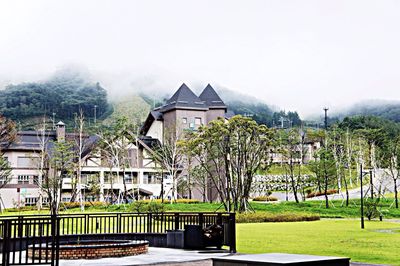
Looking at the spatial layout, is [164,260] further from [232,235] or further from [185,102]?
[185,102]

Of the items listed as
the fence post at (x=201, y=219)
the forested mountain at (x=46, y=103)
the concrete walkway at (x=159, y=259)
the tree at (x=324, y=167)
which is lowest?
the concrete walkway at (x=159, y=259)

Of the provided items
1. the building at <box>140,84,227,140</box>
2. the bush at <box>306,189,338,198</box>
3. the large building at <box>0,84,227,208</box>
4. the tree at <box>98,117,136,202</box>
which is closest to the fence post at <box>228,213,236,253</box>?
the tree at <box>98,117,136,202</box>

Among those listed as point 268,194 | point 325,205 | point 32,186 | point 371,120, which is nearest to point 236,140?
point 325,205

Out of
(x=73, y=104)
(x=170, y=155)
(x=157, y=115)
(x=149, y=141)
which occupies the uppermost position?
(x=73, y=104)

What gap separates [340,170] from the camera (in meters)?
46.8

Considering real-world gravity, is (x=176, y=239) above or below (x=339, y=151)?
below

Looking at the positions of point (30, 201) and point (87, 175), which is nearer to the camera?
point (87, 175)

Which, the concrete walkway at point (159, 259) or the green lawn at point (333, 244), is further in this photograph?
the green lawn at point (333, 244)

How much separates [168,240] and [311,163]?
30.7 meters

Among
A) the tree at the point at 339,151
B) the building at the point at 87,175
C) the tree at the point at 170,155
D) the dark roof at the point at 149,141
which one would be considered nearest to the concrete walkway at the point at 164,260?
the tree at the point at 170,155

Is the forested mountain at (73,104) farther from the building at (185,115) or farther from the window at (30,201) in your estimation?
the window at (30,201)

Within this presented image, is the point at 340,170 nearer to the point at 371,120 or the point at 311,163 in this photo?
the point at 311,163

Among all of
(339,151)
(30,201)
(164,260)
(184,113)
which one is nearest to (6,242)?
(164,260)

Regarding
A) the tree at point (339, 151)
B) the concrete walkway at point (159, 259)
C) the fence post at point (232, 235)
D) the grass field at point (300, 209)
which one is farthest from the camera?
the tree at point (339, 151)
